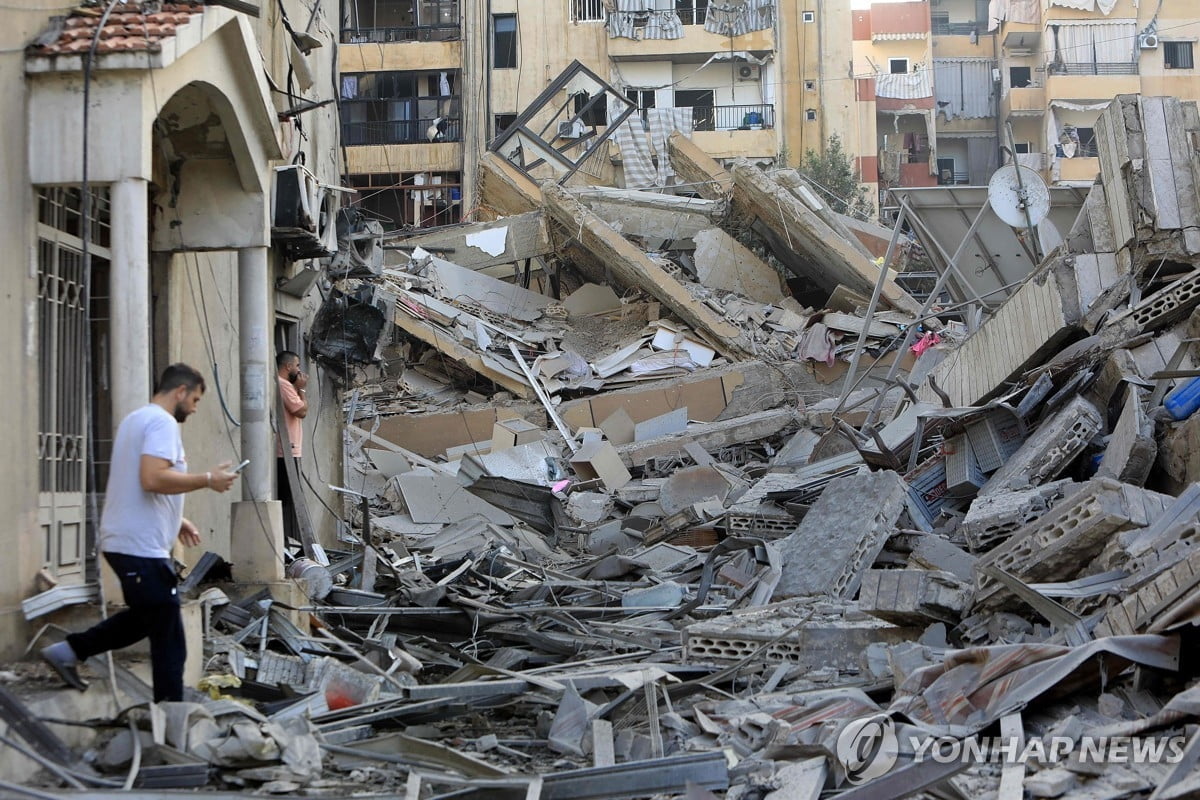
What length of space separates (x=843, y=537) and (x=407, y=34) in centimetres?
3019

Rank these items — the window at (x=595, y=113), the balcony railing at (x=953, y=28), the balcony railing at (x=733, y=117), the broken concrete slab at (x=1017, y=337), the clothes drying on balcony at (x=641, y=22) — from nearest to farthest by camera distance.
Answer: the broken concrete slab at (x=1017, y=337) < the window at (x=595, y=113) < the clothes drying on balcony at (x=641, y=22) < the balcony railing at (x=733, y=117) < the balcony railing at (x=953, y=28)

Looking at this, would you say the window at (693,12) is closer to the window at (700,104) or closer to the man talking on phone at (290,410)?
the window at (700,104)

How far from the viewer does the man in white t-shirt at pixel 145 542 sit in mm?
5477

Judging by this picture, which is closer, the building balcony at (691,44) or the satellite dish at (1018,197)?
the satellite dish at (1018,197)

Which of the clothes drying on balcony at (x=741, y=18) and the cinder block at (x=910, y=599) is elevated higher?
the clothes drying on balcony at (x=741, y=18)

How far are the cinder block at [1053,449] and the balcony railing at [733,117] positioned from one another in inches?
1096

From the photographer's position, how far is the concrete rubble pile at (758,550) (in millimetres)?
5387

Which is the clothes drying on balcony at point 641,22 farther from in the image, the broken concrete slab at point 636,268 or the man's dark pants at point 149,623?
the man's dark pants at point 149,623

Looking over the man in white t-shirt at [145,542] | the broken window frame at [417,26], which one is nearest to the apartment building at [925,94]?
the broken window frame at [417,26]

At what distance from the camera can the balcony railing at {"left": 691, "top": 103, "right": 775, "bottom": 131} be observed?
37.7 metres

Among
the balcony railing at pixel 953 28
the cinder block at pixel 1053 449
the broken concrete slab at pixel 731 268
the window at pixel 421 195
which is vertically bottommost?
the cinder block at pixel 1053 449

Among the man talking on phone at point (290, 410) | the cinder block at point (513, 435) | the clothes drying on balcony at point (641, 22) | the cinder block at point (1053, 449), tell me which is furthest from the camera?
the clothes drying on balcony at point (641, 22)

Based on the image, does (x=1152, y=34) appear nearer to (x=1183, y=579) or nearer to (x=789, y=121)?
(x=789, y=121)

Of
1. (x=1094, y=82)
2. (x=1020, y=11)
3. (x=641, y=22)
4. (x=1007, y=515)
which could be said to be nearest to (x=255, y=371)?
(x=1007, y=515)
